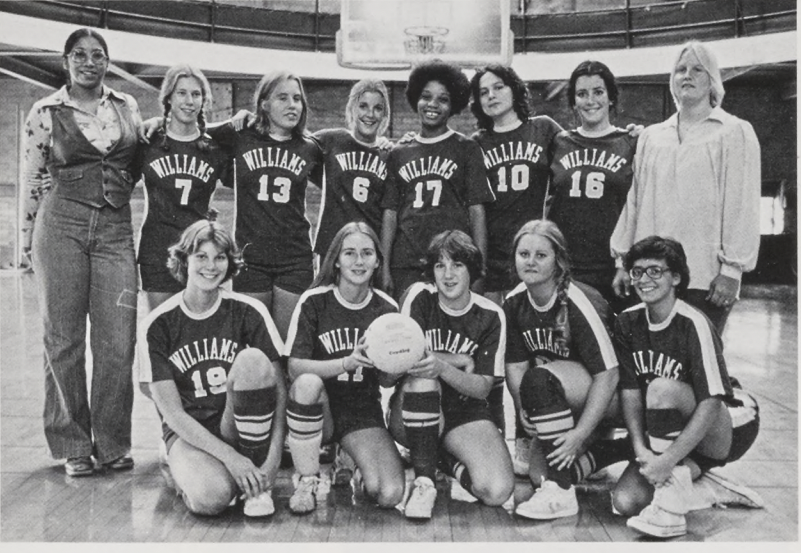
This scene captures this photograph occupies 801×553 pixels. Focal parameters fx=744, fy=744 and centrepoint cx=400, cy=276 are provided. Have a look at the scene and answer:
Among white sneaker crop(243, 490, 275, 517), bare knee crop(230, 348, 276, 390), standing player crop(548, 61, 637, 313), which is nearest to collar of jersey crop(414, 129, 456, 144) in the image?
standing player crop(548, 61, 637, 313)

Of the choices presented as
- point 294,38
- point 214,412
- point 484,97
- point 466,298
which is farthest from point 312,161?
point 294,38

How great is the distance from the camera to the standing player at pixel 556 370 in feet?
8.02

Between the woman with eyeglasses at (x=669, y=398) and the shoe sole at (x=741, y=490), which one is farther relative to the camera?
the shoe sole at (x=741, y=490)

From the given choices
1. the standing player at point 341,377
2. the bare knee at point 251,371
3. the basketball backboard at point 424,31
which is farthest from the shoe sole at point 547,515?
the basketball backboard at point 424,31

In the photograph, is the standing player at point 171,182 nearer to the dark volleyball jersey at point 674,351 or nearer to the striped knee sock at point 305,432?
the striped knee sock at point 305,432

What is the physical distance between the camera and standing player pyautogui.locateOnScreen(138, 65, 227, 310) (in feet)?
9.80

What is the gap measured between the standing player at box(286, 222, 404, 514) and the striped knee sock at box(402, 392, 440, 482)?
10cm

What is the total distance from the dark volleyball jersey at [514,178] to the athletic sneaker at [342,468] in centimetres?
100

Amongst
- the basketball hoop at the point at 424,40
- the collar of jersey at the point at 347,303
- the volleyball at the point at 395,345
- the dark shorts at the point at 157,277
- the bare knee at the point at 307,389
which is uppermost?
the basketball hoop at the point at 424,40

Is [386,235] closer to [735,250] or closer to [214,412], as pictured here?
[214,412]

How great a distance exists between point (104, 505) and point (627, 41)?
421 inches

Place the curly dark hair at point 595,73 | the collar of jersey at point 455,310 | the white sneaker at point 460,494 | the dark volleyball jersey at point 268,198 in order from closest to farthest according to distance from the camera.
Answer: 1. the white sneaker at point 460,494
2. the collar of jersey at point 455,310
3. the curly dark hair at point 595,73
4. the dark volleyball jersey at point 268,198

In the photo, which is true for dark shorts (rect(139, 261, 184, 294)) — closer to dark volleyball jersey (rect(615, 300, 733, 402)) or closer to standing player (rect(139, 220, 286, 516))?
standing player (rect(139, 220, 286, 516))

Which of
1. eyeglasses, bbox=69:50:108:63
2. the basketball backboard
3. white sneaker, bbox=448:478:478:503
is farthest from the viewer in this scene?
the basketball backboard
